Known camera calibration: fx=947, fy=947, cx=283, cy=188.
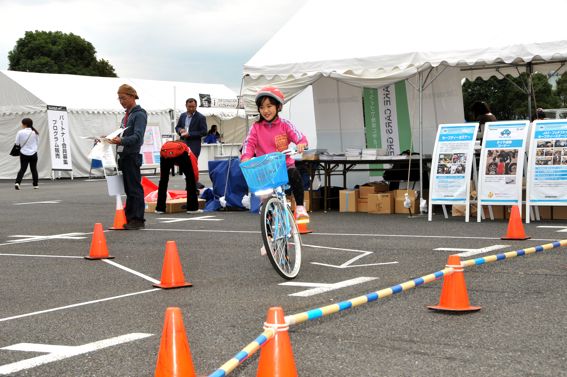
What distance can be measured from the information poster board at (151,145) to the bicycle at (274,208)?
2852 centimetres

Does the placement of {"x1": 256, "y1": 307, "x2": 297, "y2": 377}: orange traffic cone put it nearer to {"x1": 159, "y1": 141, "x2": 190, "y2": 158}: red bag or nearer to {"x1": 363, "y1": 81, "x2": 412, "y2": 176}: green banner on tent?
{"x1": 159, "y1": 141, "x2": 190, "y2": 158}: red bag

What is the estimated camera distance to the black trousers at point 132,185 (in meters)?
13.8

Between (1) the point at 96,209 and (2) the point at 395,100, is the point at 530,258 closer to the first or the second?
(2) the point at 395,100

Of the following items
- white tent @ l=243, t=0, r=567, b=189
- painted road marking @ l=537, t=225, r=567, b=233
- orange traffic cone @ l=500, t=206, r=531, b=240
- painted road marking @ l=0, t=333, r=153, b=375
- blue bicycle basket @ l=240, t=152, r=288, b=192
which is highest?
white tent @ l=243, t=0, r=567, b=189

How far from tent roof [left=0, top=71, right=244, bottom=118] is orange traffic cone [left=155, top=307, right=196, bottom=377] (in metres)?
29.9

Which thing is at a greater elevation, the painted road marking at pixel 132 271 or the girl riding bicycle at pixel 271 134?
the girl riding bicycle at pixel 271 134

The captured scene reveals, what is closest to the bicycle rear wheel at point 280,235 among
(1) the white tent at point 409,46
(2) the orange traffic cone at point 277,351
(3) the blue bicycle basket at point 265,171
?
(3) the blue bicycle basket at point 265,171

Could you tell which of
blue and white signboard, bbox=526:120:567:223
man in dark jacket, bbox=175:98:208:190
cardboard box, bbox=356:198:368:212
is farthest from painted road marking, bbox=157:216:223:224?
blue and white signboard, bbox=526:120:567:223

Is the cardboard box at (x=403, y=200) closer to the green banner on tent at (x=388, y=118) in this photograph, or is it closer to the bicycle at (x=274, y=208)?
the green banner on tent at (x=388, y=118)

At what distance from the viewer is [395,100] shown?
59.6ft

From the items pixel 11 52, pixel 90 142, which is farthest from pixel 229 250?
pixel 11 52

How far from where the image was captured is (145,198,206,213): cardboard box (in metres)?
17.1

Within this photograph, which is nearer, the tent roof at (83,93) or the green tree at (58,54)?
the tent roof at (83,93)

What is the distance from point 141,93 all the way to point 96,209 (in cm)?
2002
